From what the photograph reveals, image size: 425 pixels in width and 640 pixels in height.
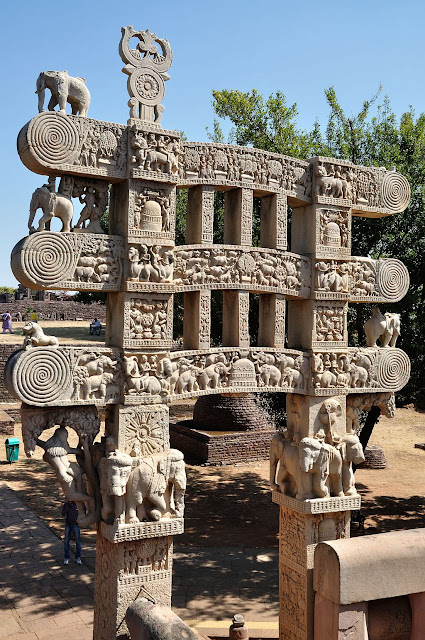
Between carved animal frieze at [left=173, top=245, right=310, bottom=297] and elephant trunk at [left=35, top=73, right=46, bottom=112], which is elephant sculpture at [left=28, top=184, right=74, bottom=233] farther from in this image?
carved animal frieze at [left=173, top=245, right=310, bottom=297]

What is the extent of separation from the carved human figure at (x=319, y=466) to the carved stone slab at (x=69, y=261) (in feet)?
9.28

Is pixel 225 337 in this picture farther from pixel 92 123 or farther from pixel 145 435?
pixel 92 123

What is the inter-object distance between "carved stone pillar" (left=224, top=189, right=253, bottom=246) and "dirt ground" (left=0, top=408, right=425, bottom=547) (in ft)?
23.7

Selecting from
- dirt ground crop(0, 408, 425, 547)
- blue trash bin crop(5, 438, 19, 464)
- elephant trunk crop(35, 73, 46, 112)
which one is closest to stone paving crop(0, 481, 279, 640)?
dirt ground crop(0, 408, 425, 547)

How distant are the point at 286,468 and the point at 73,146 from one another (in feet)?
14.2

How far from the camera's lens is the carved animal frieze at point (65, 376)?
19.0 ft

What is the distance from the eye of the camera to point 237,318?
7031 mm

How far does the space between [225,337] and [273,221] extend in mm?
1489

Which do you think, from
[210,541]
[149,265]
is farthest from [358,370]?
[210,541]

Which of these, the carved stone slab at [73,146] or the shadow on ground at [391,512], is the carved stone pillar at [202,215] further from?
the shadow on ground at [391,512]

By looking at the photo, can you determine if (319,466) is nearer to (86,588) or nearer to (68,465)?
(68,465)

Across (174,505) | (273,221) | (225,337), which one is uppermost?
(273,221)

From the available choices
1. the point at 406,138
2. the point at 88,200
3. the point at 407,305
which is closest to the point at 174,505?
the point at 88,200

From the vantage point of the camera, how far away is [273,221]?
7.33 meters
